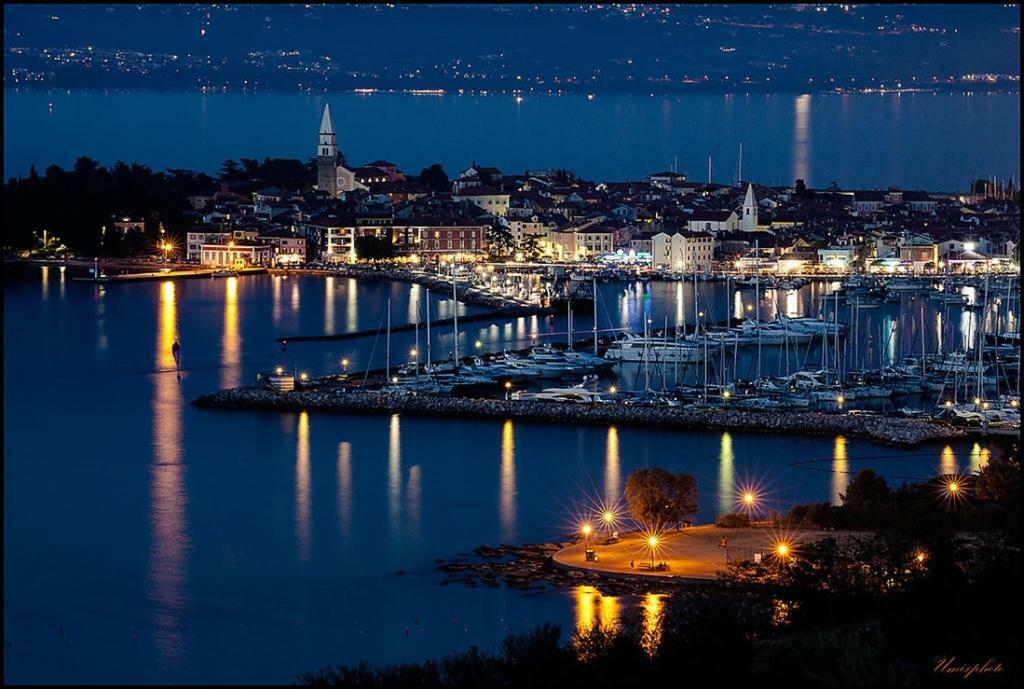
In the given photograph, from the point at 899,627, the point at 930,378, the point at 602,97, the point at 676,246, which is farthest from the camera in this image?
the point at 602,97

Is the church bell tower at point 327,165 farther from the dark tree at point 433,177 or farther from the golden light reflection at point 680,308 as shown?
the golden light reflection at point 680,308

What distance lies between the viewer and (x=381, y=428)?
26.2 feet

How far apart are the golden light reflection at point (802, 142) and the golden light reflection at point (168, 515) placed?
1442cm

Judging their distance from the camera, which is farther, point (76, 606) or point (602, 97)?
point (602, 97)

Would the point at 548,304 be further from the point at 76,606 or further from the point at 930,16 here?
the point at 930,16

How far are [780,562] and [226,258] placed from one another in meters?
11.1

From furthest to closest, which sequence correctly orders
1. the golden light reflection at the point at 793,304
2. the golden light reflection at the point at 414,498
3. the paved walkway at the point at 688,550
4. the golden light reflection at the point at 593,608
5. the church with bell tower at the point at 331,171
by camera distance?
the church with bell tower at the point at 331,171 < the golden light reflection at the point at 793,304 < the golden light reflection at the point at 414,498 < the paved walkway at the point at 688,550 < the golden light reflection at the point at 593,608

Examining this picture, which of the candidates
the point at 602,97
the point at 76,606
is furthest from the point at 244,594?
the point at 602,97

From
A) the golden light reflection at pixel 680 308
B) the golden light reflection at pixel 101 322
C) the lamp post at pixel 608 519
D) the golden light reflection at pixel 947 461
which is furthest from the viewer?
the golden light reflection at pixel 680 308

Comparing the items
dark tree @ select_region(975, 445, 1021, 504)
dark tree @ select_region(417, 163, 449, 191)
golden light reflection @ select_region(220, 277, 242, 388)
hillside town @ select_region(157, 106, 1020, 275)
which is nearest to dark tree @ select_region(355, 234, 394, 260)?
hillside town @ select_region(157, 106, 1020, 275)

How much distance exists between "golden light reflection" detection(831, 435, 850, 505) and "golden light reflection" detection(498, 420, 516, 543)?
3.09ft

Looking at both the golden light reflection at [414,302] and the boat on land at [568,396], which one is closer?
the boat on land at [568,396]

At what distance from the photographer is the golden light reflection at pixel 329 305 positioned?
11.2 meters
